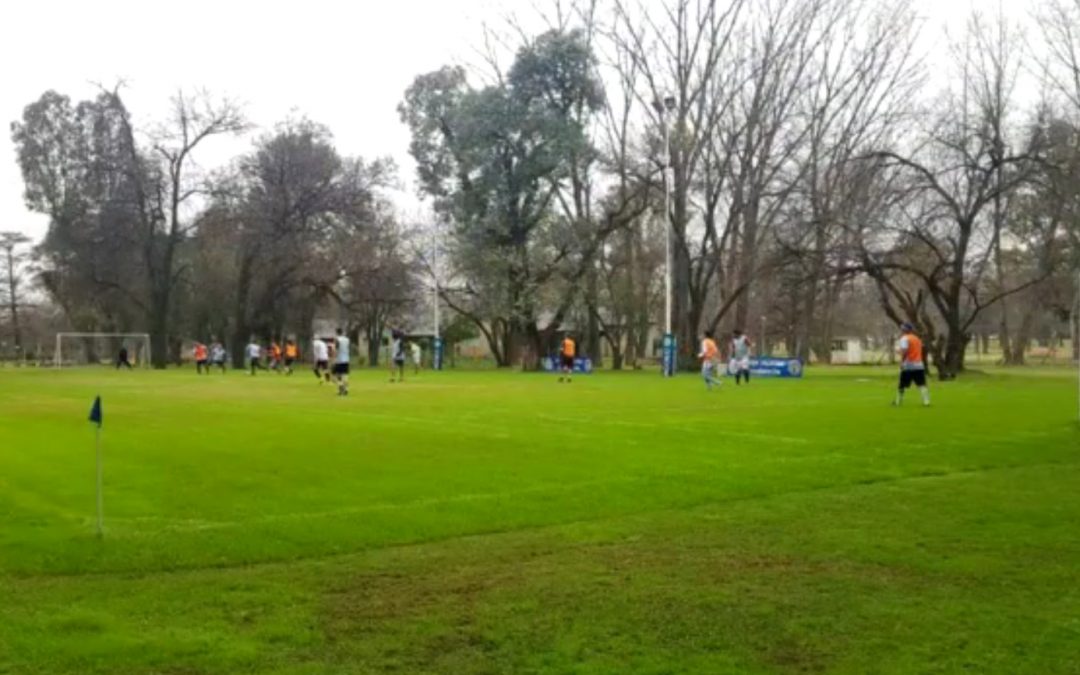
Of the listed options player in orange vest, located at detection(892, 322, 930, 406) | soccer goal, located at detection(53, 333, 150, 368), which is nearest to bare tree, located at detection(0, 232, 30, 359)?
soccer goal, located at detection(53, 333, 150, 368)

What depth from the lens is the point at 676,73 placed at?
5275 cm

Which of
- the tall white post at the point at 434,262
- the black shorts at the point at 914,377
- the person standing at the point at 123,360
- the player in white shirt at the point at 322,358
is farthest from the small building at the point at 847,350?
the black shorts at the point at 914,377

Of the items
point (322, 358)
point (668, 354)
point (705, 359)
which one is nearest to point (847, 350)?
point (668, 354)

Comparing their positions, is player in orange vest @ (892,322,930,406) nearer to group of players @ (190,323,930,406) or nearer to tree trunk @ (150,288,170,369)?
group of players @ (190,323,930,406)

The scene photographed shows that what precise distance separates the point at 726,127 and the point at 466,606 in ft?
158

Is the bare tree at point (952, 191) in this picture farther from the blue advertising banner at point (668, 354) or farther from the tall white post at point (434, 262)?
the tall white post at point (434, 262)

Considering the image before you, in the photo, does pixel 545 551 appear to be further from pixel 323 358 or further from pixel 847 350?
pixel 847 350

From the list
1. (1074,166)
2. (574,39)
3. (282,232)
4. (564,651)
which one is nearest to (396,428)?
(564,651)

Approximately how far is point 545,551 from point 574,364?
150 feet

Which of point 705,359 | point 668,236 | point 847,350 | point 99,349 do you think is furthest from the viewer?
point 847,350

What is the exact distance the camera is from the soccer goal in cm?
7356

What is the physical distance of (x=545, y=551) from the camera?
28.8ft

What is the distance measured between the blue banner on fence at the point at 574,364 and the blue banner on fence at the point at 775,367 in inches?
348

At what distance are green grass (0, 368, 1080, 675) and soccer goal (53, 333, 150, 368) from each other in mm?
58254
